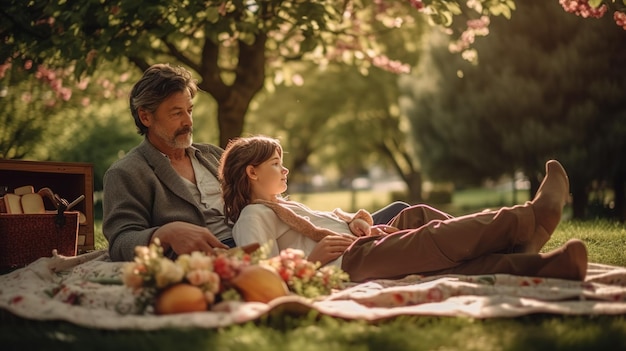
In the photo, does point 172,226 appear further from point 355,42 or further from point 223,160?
point 355,42

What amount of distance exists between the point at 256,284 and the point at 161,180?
1635 millimetres

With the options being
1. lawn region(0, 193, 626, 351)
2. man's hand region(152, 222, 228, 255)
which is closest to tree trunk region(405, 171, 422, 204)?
man's hand region(152, 222, 228, 255)

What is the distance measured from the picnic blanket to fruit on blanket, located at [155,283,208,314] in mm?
73

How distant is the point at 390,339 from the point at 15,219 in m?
3.34

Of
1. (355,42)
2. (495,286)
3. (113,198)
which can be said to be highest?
(355,42)

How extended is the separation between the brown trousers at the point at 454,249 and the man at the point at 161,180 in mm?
841

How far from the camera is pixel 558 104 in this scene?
12.6 metres

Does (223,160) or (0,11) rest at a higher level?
(0,11)

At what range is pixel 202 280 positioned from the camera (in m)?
3.30

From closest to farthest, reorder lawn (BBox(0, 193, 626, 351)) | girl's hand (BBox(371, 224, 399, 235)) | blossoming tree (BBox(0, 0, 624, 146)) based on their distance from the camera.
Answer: lawn (BBox(0, 193, 626, 351))
girl's hand (BBox(371, 224, 399, 235))
blossoming tree (BBox(0, 0, 624, 146))

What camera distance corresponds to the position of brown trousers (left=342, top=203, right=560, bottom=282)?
3.91m

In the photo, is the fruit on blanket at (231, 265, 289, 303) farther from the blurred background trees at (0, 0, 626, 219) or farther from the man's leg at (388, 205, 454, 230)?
the blurred background trees at (0, 0, 626, 219)

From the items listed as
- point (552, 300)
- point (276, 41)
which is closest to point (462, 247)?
point (552, 300)

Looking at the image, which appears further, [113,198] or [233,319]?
[113,198]
